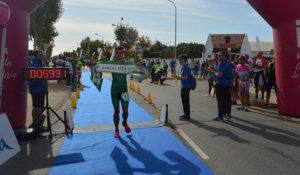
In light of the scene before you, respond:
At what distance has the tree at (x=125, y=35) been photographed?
5934 cm

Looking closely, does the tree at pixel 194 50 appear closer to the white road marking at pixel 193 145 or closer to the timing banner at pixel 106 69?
the white road marking at pixel 193 145

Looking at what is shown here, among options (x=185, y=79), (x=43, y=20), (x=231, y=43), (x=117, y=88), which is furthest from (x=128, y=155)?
(x=231, y=43)

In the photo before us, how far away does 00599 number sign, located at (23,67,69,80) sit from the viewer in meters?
5.65

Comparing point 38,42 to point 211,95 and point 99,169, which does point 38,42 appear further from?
point 99,169

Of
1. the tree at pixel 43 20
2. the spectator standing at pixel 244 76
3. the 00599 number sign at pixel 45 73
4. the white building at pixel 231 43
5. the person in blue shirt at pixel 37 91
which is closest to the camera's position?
the 00599 number sign at pixel 45 73

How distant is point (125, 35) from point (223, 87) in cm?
5433

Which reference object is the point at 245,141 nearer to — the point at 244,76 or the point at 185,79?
the point at 185,79

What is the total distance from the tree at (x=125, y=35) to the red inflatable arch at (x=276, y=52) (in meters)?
52.6

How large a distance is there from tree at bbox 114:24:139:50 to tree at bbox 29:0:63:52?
22.4 meters

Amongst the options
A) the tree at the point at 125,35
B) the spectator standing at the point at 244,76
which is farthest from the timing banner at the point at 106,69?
the tree at the point at 125,35

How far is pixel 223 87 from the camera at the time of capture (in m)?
7.56

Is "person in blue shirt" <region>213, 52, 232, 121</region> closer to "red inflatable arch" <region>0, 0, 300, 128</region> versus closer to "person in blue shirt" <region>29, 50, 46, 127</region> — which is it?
"red inflatable arch" <region>0, 0, 300, 128</region>

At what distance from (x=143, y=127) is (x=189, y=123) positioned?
138 cm

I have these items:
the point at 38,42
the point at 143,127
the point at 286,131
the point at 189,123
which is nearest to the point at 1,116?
the point at 143,127
